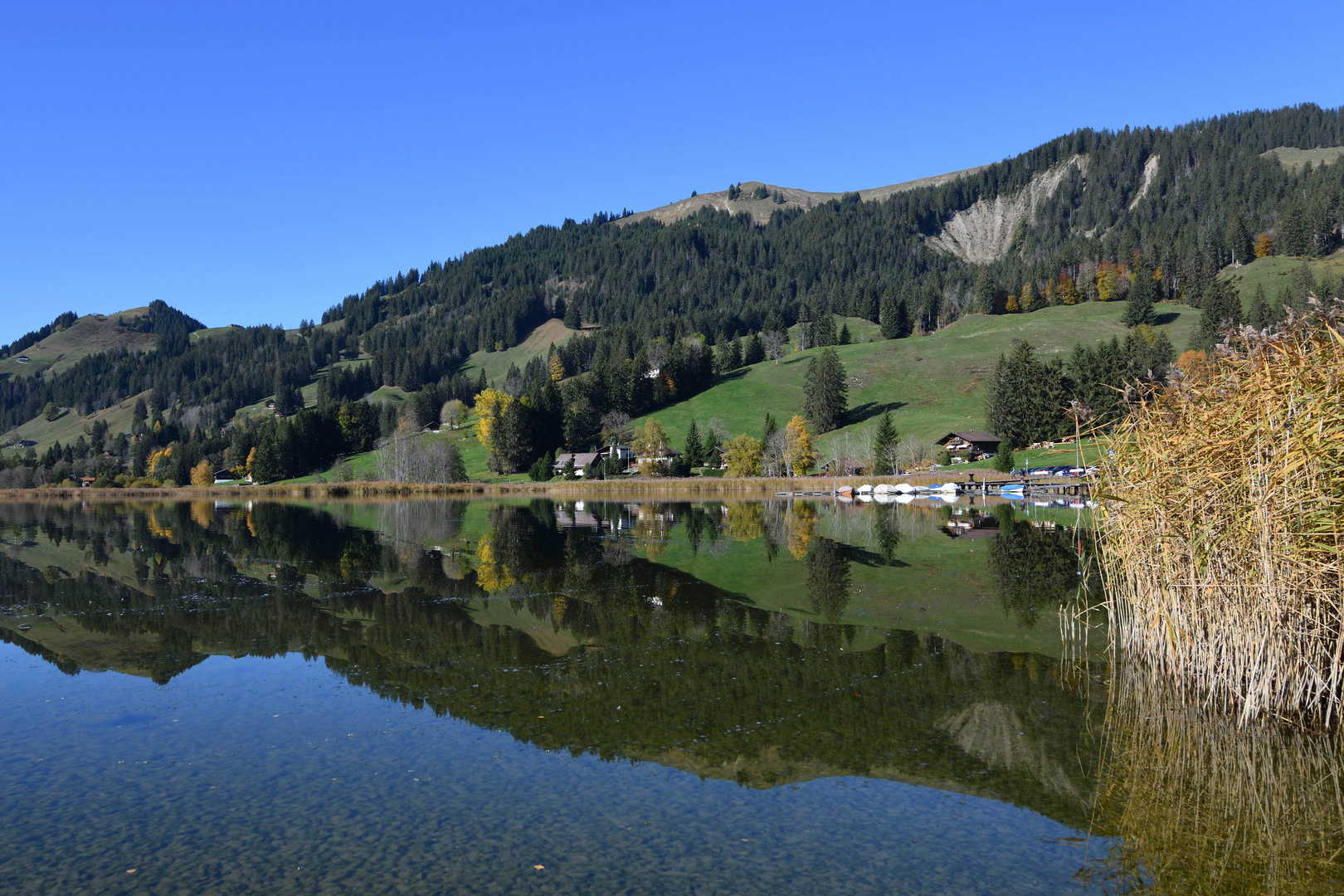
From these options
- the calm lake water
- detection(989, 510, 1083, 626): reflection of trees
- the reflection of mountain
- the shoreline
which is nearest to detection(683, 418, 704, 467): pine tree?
the shoreline

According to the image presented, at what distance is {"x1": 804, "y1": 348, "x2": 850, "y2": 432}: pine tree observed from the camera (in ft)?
509

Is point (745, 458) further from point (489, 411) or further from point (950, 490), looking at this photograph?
point (489, 411)

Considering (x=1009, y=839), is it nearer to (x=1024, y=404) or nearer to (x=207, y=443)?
(x=1024, y=404)

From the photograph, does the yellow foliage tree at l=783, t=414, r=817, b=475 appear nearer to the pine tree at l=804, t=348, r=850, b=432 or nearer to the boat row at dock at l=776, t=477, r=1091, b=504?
the boat row at dock at l=776, t=477, r=1091, b=504

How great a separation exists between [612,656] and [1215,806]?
11.7 metres

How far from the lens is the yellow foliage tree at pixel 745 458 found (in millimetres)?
131000

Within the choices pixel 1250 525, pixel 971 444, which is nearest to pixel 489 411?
pixel 971 444

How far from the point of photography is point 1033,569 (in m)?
32.3

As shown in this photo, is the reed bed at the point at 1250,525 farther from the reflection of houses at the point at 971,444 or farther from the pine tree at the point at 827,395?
the pine tree at the point at 827,395

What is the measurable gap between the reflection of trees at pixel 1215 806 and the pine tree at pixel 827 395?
14234 cm

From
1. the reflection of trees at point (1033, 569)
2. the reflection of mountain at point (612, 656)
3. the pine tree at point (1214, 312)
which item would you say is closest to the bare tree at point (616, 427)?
the pine tree at point (1214, 312)

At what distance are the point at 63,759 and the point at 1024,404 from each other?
441 feet

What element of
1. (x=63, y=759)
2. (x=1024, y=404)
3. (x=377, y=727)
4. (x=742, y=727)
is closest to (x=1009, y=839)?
(x=742, y=727)

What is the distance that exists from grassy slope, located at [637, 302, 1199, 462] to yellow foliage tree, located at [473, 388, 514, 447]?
95.6 feet
